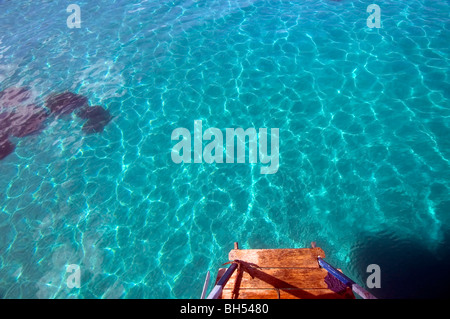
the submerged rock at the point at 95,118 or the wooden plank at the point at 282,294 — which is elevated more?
the wooden plank at the point at 282,294

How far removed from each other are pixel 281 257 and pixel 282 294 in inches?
58.9

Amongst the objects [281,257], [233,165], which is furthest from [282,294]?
[233,165]

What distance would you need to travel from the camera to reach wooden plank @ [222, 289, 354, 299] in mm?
7227

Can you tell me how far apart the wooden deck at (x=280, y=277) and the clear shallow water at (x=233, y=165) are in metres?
2.93

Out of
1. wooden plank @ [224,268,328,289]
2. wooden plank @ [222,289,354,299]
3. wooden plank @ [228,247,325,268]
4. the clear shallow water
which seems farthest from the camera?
the clear shallow water

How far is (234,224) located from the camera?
1252 cm

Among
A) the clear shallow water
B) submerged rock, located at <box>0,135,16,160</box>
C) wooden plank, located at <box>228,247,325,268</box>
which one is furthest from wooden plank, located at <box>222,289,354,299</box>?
submerged rock, located at <box>0,135,16,160</box>

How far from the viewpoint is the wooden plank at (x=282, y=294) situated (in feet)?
23.7

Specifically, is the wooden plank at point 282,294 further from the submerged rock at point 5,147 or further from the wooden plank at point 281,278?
the submerged rock at point 5,147

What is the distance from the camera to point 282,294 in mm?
7375

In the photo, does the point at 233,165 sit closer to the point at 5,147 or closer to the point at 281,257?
the point at 281,257

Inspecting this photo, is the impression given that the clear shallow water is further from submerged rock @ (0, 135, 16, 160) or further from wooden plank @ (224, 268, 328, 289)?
wooden plank @ (224, 268, 328, 289)

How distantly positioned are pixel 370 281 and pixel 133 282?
887 cm

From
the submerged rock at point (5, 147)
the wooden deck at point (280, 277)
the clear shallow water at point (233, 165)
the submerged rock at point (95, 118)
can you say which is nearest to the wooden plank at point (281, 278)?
the wooden deck at point (280, 277)
